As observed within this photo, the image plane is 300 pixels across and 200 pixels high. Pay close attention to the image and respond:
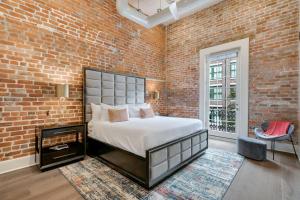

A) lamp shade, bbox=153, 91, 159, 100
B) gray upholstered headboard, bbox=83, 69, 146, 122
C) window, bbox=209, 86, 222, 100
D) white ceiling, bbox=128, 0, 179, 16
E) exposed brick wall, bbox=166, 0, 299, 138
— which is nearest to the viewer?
exposed brick wall, bbox=166, 0, 299, 138

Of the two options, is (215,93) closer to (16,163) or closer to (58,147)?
(58,147)

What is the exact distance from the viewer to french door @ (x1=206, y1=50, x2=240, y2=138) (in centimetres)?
430

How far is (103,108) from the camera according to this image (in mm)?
3426

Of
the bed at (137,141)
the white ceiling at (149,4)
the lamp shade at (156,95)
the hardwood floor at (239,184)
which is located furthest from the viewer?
the lamp shade at (156,95)

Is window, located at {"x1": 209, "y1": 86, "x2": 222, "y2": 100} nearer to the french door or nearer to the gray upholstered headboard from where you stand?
the french door

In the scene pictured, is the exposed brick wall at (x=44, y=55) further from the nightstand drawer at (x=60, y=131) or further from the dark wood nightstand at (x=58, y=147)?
the nightstand drawer at (x=60, y=131)

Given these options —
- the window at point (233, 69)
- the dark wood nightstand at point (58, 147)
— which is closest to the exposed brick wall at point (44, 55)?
the dark wood nightstand at point (58, 147)

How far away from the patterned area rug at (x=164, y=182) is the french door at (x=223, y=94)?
1.70m

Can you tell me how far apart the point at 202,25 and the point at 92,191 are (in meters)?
5.21

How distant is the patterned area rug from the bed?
0.12 metres

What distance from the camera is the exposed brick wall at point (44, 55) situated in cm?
251

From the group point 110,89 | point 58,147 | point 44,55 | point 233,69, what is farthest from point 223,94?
point 44,55

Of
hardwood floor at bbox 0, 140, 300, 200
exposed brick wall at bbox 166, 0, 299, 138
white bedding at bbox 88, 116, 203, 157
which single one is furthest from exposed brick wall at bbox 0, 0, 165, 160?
exposed brick wall at bbox 166, 0, 299, 138

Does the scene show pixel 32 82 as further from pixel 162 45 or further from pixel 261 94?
pixel 261 94
